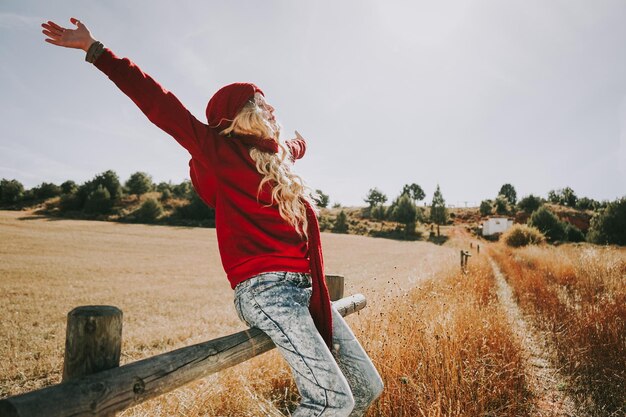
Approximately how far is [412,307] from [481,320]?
0.90 metres

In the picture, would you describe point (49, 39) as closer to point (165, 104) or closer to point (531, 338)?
point (165, 104)

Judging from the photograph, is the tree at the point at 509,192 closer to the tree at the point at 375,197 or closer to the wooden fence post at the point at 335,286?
the tree at the point at 375,197

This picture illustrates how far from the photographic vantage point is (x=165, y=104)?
174 centimetres

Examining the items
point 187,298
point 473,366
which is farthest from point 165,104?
point 187,298

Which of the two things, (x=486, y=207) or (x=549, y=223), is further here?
(x=486, y=207)

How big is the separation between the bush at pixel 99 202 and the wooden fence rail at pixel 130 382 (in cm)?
5948

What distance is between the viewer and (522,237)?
1017 inches

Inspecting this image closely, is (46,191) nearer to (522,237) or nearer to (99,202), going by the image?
Answer: (99,202)

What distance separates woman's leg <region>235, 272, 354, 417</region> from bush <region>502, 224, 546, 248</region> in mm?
28099

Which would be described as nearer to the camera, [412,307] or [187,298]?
[412,307]

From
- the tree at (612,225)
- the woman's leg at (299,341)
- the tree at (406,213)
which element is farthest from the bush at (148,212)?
the tree at (612,225)

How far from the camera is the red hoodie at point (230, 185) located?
1.75 m

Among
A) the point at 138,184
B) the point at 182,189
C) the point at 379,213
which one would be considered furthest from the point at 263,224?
the point at 379,213

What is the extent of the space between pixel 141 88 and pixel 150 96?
7 centimetres
